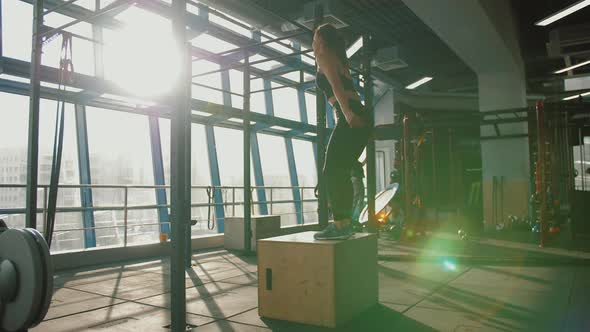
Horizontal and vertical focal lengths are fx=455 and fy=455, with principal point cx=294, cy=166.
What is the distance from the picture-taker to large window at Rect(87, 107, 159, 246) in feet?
24.6

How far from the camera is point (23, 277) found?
1.64 meters

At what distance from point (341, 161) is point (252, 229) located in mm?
3389

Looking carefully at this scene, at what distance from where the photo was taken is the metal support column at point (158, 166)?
327 inches

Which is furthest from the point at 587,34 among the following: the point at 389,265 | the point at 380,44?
the point at 389,265

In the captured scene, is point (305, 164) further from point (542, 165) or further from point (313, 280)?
point (313, 280)

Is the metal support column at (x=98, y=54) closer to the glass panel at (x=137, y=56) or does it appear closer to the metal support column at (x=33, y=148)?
the glass panel at (x=137, y=56)

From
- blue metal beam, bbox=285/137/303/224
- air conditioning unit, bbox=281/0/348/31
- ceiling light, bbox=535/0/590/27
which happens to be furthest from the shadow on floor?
blue metal beam, bbox=285/137/303/224

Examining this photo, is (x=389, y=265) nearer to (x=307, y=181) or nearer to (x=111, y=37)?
(x=111, y=37)

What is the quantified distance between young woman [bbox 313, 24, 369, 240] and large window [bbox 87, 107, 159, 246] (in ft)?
17.1

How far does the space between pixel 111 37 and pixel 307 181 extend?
6422mm

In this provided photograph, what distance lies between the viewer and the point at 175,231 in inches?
89.4

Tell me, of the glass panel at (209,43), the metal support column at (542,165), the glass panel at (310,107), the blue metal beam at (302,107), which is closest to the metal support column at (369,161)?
the metal support column at (542,165)

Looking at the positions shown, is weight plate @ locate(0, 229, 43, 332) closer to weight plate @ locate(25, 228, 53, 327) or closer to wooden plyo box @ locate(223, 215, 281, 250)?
weight plate @ locate(25, 228, 53, 327)

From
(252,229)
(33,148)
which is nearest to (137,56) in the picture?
(252,229)
